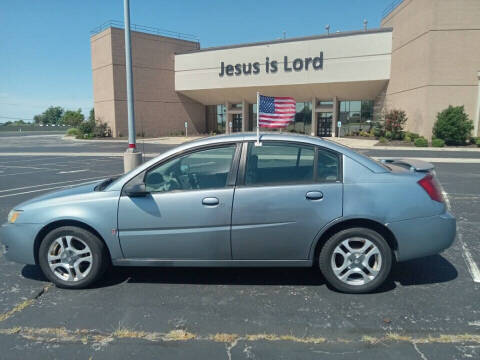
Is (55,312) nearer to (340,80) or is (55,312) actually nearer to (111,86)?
(340,80)

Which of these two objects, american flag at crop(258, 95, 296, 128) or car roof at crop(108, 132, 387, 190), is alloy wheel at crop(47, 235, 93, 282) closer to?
car roof at crop(108, 132, 387, 190)

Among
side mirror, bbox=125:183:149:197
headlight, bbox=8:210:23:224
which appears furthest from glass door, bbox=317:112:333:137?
headlight, bbox=8:210:23:224

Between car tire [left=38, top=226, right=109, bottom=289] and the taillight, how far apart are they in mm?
3315

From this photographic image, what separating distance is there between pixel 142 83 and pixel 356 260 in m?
40.4

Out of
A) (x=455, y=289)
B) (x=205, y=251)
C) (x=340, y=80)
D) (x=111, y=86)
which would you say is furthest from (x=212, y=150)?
(x=111, y=86)

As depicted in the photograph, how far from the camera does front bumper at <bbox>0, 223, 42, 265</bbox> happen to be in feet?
11.9

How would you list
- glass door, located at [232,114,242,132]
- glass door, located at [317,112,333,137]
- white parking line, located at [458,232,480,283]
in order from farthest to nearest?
glass door, located at [232,114,242,132]
glass door, located at [317,112,333,137]
white parking line, located at [458,232,480,283]

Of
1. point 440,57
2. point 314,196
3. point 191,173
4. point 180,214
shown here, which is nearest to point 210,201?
point 180,214

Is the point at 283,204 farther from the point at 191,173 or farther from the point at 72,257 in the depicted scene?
the point at 72,257

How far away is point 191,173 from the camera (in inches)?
146

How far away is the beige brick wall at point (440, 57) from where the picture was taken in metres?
24.9

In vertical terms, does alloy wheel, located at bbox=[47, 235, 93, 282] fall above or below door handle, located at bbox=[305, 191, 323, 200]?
below

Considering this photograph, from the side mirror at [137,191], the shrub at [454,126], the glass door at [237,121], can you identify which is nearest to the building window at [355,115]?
the shrub at [454,126]

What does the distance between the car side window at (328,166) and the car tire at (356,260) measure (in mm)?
542
